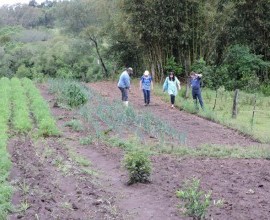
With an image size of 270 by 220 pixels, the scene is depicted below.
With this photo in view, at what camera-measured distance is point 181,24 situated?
24.4m

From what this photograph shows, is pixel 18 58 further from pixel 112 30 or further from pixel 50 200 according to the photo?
pixel 50 200

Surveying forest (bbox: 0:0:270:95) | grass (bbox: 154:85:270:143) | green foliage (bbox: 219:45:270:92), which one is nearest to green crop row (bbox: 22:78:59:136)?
grass (bbox: 154:85:270:143)

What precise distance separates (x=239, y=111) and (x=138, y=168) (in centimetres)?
1101

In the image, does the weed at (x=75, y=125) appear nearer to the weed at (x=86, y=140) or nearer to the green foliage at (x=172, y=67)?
the weed at (x=86, y=140)

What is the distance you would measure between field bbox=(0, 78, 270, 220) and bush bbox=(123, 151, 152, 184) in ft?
0.46

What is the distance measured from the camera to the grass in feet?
46.5

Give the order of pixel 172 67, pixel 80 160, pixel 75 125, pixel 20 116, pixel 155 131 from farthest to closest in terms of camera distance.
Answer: pixel 172 67
pixel 20 116
pixel 75 125
pixel 155 131
pixel 80 160

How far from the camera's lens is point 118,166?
385 inches

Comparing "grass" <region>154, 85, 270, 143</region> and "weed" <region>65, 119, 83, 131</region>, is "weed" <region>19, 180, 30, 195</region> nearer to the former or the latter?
"weed" <region>65, 119, 83, 131</region>

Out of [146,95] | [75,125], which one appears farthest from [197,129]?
[146,95]

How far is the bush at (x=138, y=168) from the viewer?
8289 millimetres

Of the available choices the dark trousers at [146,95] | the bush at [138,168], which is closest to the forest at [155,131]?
the bush at [138,168]

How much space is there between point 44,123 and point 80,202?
247 inches

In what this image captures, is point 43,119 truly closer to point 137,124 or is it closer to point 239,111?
point 137,124
